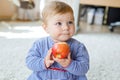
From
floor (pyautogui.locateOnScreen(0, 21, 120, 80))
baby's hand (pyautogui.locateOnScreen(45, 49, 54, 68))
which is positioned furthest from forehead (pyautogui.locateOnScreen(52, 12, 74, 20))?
floor (pyautogui.locateOnScreen(0, 21, 120, 80))

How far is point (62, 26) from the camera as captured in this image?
772mm

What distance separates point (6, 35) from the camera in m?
1.92

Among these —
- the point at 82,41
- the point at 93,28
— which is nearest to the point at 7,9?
the point at 93,28

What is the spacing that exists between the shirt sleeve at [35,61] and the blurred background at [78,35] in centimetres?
37

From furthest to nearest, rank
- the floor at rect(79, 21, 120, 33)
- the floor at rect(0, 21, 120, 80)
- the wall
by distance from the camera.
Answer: the wall < the floor at rect(79, 21, 120, 33) < the floor at rect(0, 21, 120, 80)

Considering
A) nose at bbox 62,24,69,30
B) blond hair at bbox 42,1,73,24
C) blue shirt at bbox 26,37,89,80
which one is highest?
blond hair at bbox 42,1,73,24

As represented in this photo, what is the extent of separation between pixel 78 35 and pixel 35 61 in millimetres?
1271

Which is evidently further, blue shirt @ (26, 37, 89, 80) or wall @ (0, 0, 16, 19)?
wall @ (0, 0, 16, 19)

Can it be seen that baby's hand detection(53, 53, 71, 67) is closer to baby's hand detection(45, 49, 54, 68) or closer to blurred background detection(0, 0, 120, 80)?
baby's hand detection(45, 49, 54, 68)

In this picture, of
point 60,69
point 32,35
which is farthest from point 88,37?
point 60,69

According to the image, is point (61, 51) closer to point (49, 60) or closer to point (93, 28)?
point (49, 60)

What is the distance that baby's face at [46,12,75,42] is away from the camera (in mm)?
771

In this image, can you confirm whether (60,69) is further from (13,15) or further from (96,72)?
(13,15)

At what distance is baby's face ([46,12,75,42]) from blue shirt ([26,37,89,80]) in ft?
0.18
